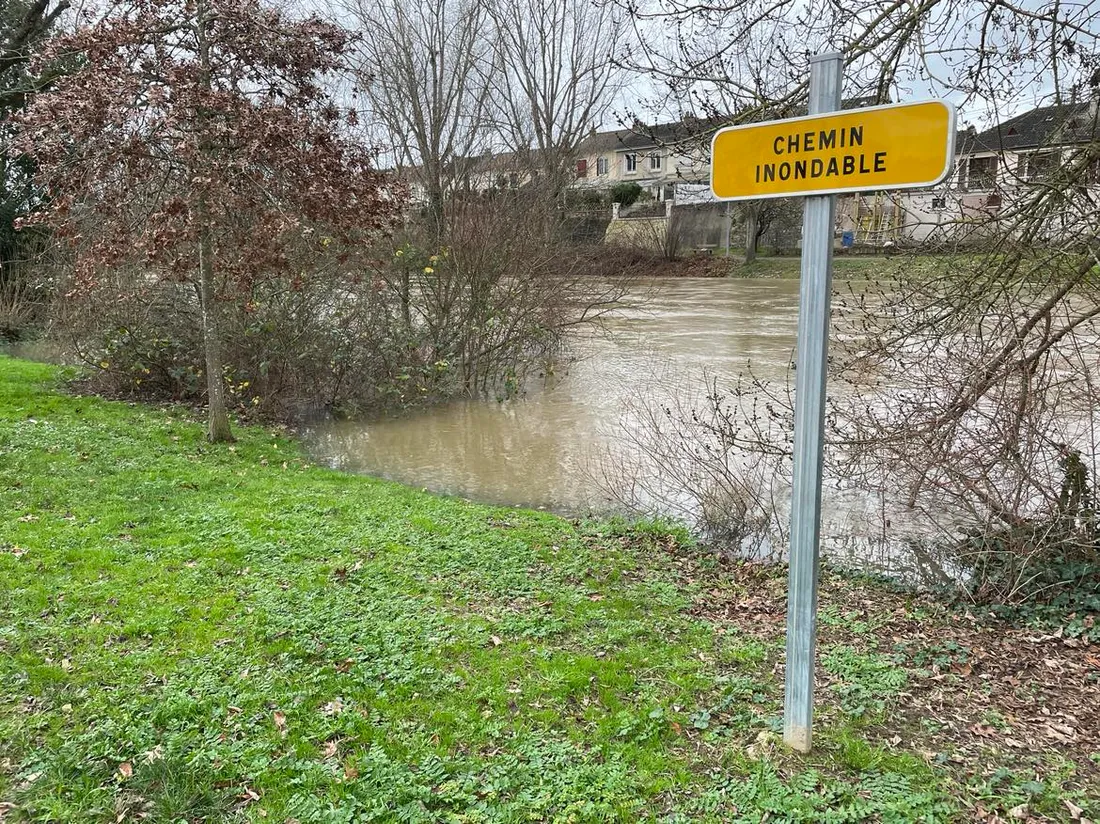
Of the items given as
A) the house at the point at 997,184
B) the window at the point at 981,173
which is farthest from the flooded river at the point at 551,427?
the window at the point at 981,173

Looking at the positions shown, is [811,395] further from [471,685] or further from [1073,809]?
[471,685]

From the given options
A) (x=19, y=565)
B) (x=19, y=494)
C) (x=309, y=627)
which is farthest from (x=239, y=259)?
(x=309, y=627)

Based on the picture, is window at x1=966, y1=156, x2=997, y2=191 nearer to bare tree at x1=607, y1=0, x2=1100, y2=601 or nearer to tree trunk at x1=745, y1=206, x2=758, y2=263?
bare tree at x1=607, y1=0, x2=1100, y2=601

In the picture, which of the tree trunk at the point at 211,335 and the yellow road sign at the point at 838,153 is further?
the tree trunk at the point at 211,335

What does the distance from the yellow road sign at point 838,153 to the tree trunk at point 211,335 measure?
6915 mm

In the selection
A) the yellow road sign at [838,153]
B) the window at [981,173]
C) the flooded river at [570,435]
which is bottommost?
the flooded river at [570,435]

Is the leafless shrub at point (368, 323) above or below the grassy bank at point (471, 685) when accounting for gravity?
above

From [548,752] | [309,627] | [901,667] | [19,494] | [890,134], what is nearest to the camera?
[890,134]

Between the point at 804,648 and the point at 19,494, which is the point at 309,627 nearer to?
the point at 804,648

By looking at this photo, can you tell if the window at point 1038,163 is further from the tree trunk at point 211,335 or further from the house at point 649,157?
the tree trunk at point 211,335

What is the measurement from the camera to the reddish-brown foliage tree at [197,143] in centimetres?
747

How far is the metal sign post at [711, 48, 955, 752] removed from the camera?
248 centimetres

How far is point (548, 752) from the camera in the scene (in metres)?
3.39

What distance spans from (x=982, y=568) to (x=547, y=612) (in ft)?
10.9
